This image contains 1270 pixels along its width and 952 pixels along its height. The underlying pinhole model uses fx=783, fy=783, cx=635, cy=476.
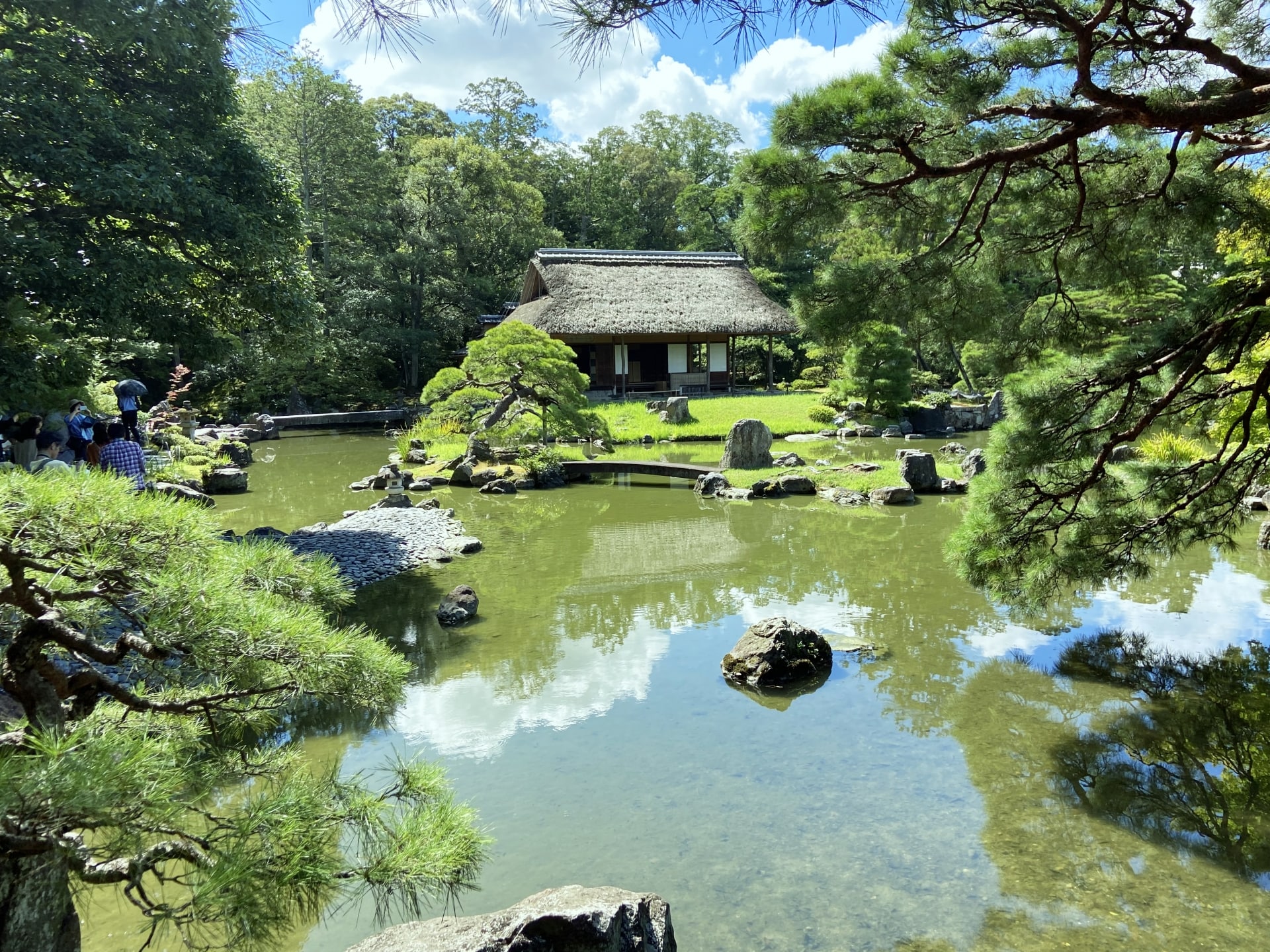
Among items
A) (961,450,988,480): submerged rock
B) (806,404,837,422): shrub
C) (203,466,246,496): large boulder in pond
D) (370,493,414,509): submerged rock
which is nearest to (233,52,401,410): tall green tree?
(203,466,246,496): large boulder in pond

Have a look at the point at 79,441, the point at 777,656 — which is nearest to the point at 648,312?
the point at 79,441

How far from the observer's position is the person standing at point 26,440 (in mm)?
8797

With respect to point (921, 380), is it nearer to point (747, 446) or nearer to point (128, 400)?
point (747, 446)

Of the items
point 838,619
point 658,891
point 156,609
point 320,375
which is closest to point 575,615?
point 838,619

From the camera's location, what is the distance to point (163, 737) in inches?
85.0

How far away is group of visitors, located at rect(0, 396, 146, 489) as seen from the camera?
8.36 metres

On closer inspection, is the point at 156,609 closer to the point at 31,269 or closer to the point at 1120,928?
the point at 1120,928

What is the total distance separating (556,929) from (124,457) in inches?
322

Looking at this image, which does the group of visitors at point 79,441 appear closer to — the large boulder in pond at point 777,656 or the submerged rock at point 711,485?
the large boulder in pond at point 777,656

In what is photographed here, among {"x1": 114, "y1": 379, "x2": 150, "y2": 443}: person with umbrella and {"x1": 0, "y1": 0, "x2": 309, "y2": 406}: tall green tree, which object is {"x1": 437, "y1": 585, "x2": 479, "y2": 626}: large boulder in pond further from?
{"x1": 114, "y1": 379, "x2": 150, "y2": 443}: person with umbrella

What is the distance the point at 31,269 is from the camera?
6.59 m

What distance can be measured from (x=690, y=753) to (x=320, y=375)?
75.5 feet

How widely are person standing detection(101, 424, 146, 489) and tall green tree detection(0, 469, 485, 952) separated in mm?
6896

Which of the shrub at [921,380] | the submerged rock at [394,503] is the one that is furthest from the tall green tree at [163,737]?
the shrub at [921,380]
